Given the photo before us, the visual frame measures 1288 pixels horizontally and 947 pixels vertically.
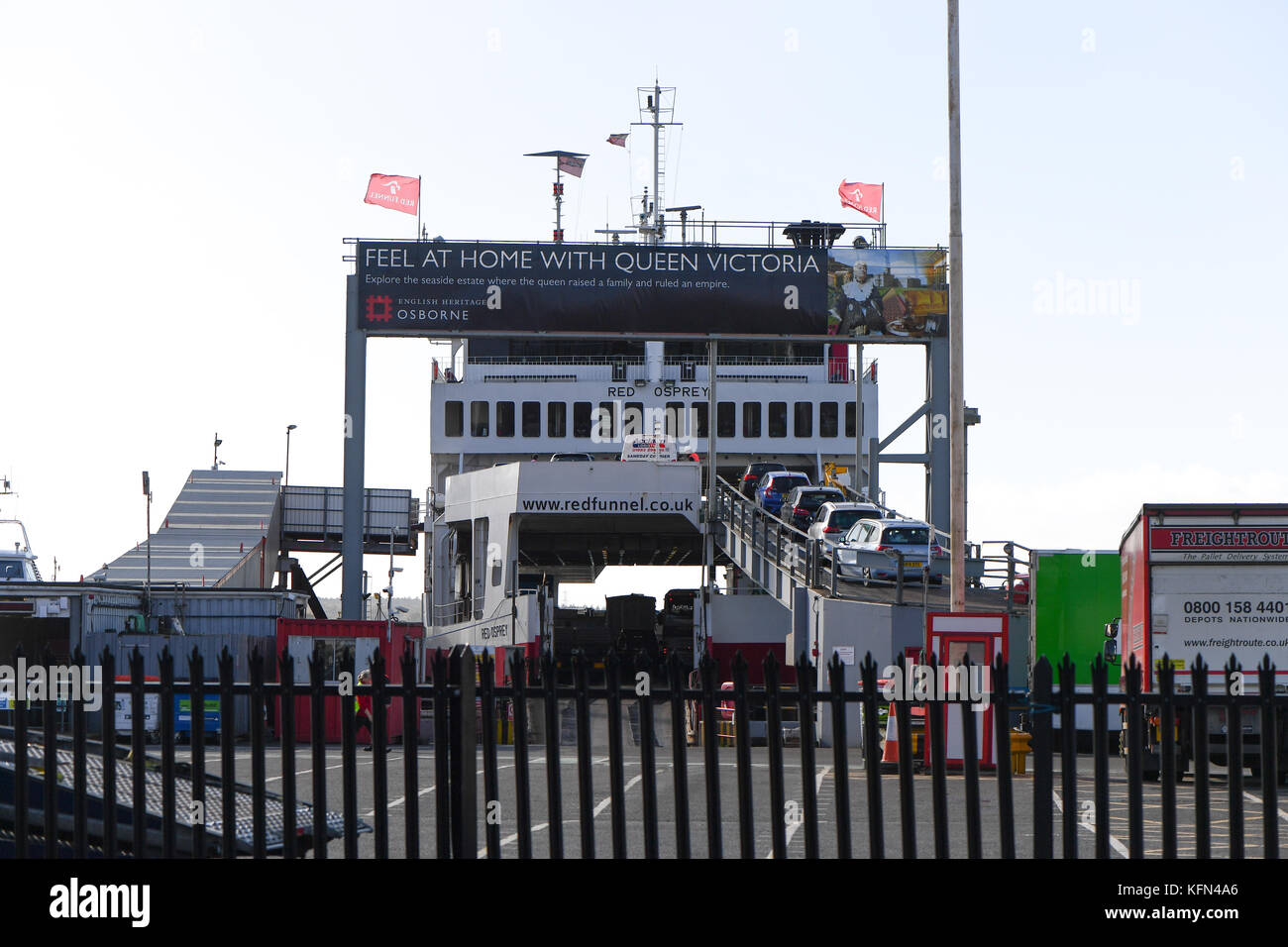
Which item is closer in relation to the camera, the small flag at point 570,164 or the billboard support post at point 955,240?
the billboard support post at point 955,240

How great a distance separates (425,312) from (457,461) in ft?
43.0

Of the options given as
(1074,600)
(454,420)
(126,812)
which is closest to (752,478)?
(454,420)

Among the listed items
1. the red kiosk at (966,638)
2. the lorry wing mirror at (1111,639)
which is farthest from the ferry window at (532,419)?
the red kiosk at (966,638)

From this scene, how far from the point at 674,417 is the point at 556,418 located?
3869mm

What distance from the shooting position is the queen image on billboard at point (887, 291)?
135 feet

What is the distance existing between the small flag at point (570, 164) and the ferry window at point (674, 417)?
928 centimetres

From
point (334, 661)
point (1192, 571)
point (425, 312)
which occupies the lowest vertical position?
point (334, 661)

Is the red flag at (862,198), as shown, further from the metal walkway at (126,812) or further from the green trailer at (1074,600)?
the metal walkway at (126,812)

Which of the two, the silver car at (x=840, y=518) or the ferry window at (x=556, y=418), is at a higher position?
the ferry window at (x=556, y=418)

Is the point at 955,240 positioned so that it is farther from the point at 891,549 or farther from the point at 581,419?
the point at 581,419

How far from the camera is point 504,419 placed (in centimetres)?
5150
